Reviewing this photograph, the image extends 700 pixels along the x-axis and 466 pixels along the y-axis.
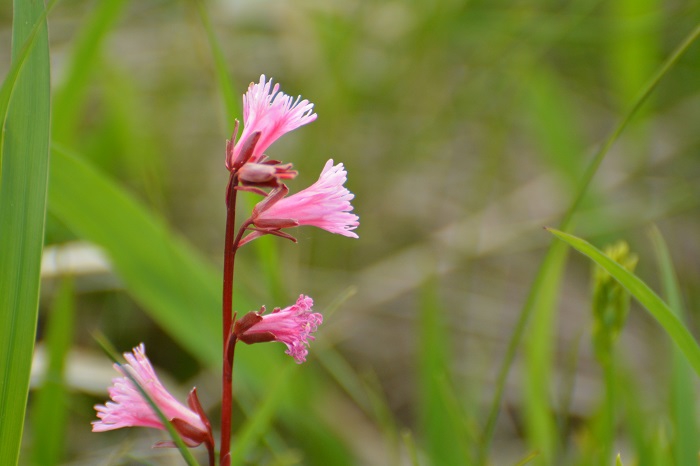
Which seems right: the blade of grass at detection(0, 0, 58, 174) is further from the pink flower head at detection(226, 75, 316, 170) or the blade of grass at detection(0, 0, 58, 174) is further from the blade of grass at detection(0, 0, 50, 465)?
the pink flower head at detection(226, 75, 316, 170)

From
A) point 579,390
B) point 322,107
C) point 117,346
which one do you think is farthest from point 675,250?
point 117,346

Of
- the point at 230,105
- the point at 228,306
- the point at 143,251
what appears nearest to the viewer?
the point at 228,306

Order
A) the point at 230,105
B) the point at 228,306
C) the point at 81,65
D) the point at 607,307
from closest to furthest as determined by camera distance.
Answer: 1. the point at 228,306
2. the point at 607,307
3. the point at 230,105
4. the point at 81,65

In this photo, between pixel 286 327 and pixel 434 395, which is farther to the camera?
pixel 434 395

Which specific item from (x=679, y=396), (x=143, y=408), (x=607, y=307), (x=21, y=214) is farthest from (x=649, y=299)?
(x=21, y=214)

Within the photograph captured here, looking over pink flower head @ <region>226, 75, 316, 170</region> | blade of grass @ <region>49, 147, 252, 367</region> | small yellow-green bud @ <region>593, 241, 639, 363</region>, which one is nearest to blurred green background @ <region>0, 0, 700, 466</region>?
blade of grass @ <region>49, 147, 252, 367</region>

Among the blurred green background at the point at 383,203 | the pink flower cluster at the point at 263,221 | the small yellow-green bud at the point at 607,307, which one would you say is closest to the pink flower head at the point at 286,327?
the pink flower cluster at the point at 263,221

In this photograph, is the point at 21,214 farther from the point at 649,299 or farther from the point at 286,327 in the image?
the point at 649,299
